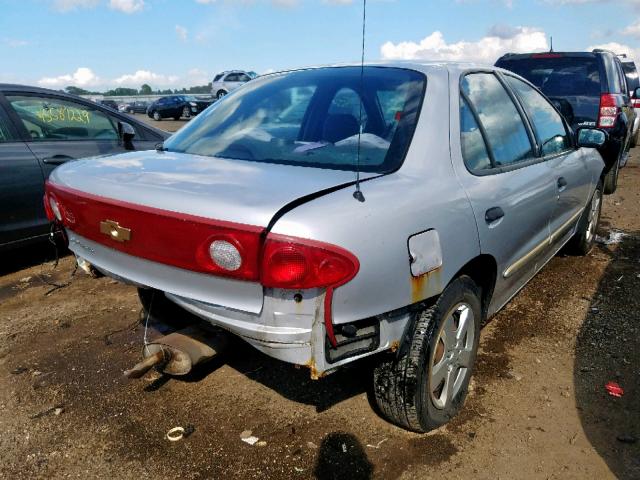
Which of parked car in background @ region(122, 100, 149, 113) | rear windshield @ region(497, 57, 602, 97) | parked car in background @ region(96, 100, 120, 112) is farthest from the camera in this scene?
parked car in background @ region(122, 100, 149, 113)

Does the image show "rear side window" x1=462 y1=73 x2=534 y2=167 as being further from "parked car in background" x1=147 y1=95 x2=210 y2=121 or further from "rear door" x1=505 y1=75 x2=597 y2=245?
"parked car in background" x1=147 y1=95 x2=210 y2=121

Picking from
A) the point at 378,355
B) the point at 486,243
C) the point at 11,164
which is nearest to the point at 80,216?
the point at 378,355

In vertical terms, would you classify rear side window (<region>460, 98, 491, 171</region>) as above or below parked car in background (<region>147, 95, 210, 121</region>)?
above

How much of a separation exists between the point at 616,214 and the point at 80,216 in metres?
6.28

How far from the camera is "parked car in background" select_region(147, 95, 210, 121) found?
25.6 m

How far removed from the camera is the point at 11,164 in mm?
4250

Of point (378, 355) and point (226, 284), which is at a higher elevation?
point (226, 284)

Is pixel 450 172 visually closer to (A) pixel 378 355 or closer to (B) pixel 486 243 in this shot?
(B) pixel 486 243

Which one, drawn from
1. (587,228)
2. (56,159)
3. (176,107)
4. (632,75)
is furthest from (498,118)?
(176,107)

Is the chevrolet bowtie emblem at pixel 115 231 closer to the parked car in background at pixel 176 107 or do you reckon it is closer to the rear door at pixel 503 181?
the rear door at pixel 503 181

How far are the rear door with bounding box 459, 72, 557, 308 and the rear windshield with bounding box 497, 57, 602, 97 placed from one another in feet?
14.9

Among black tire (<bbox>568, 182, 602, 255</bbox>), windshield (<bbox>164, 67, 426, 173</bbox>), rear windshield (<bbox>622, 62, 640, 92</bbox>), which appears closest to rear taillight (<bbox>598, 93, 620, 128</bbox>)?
black tire (<bbox>568, 182, 602, 255</bbox>)

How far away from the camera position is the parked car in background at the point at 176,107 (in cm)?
2562

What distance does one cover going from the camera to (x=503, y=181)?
253 centimetres
